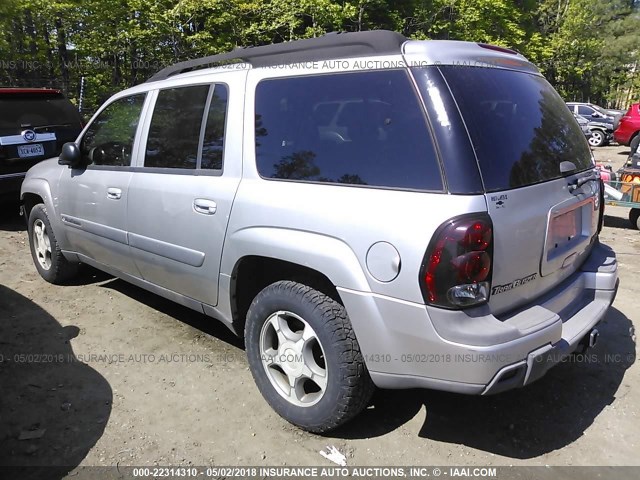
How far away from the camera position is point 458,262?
7.13 ft

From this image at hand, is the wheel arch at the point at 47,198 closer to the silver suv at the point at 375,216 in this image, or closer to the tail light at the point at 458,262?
the silver suv at the point at 375,216

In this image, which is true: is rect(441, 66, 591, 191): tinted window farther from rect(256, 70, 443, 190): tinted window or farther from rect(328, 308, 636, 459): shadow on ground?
rect(328, 308, 636, 459): shadow on ground

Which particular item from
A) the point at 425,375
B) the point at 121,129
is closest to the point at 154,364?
the point at 121,129

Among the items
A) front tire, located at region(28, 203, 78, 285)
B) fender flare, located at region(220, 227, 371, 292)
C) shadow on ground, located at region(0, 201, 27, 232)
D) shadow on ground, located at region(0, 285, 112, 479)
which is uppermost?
fender flare, located at region(220, 227, 371, 292)

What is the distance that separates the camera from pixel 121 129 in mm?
4031

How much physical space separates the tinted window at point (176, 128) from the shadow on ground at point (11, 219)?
4408 millimetres

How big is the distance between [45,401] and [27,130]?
486 centimetres

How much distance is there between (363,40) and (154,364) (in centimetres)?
257

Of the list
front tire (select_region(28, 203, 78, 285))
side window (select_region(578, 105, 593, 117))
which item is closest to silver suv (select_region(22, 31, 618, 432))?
front tire (select_region(28, 203, 78, 285))

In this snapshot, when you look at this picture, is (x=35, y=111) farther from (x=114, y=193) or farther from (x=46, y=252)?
(x=114, y=193)

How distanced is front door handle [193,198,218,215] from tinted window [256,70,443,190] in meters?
0.41

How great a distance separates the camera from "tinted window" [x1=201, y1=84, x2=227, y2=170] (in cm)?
315

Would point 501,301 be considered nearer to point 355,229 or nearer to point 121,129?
point 355,229

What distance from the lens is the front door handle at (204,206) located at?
3083 mm
